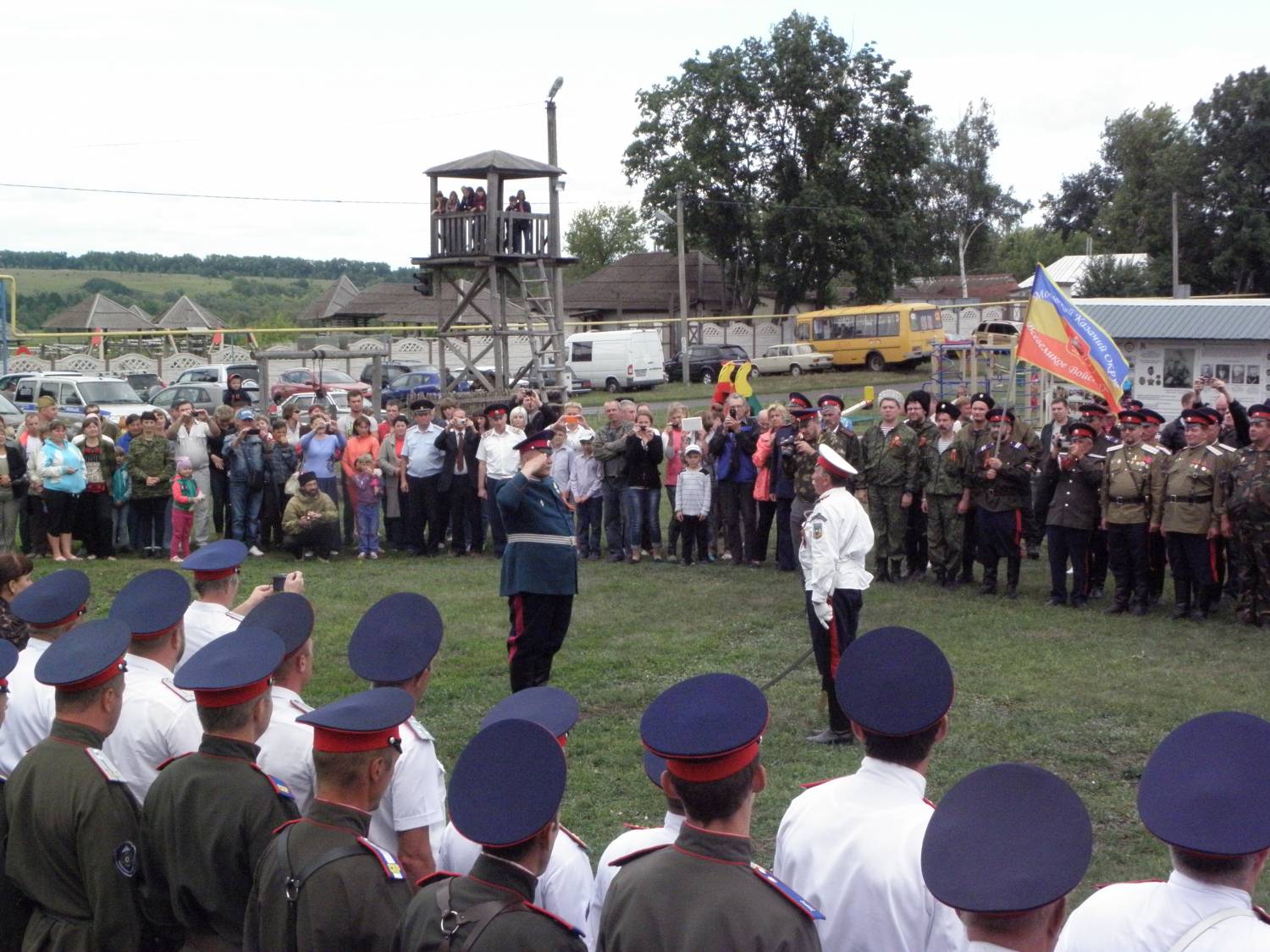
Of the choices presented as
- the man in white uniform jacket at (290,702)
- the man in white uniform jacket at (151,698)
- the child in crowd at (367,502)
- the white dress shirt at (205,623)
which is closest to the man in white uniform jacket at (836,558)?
the white dress shirt at (205,623)

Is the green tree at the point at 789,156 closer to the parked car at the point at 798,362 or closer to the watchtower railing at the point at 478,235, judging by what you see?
the parked car at the point at 798,362

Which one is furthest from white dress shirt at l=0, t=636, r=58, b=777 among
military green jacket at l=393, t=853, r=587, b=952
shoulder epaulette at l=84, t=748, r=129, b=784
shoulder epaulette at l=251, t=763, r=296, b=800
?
military green jacket at l=393, t=853, r=587, b=952

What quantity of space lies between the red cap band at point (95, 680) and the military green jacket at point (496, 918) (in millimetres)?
1599

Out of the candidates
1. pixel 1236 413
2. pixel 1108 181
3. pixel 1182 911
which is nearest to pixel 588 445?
pixel 1236 413

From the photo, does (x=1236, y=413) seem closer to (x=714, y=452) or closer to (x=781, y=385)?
(x=714, y=452)

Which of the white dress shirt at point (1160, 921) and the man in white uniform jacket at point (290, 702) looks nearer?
the white dress shirt at point (1160, 921)

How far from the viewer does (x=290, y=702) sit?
4293 millimetres

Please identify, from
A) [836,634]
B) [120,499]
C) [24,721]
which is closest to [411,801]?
[24,721]

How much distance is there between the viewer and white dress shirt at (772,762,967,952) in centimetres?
315

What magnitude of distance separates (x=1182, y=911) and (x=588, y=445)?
13.0m

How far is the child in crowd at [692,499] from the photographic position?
1462 cm

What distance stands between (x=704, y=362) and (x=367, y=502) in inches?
1235

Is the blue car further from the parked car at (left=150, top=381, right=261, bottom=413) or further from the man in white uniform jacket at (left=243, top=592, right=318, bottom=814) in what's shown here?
the man in white uniform jacket at (left=243, top=592, right=318, bottom=814)

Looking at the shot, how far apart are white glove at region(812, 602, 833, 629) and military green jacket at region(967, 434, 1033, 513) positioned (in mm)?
4905
